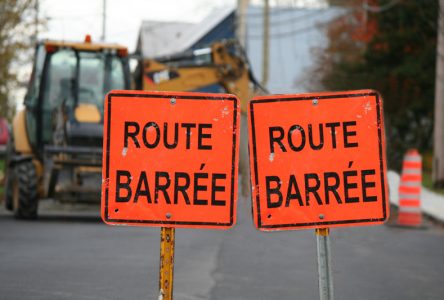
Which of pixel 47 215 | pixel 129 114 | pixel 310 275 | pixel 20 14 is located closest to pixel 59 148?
pixel 47 215

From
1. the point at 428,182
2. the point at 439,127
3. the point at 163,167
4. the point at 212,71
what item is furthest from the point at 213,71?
the point at 163,167

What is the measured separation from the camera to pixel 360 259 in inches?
525

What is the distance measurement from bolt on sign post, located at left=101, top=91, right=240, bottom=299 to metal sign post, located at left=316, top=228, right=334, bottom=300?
565mm

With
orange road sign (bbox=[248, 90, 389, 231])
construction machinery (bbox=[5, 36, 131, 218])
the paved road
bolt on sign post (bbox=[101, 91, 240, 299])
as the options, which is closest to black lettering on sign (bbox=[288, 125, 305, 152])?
orange road sign (bbox=[248, 90, 389, 231])

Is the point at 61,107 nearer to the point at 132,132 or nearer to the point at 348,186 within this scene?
the point at 132,132

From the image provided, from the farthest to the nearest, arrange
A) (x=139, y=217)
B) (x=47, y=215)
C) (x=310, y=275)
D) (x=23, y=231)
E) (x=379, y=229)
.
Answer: (x=47, y=215), (x=379, y=229), (x=23, y=231), (x=310, y=275), (x=139, y=217)

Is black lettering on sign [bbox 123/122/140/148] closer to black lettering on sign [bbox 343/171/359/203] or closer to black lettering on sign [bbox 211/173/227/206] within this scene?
black lettering on sign [bbox 211/173/227/206]

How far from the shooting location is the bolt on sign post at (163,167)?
694 centimetres

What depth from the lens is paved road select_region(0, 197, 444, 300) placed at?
10.2m

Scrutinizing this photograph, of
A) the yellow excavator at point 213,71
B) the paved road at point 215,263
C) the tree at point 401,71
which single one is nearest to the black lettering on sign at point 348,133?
the paved road at point 215,263

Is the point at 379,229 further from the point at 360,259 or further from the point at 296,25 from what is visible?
the point at 296,25

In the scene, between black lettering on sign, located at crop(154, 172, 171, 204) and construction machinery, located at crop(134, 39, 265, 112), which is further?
construction machinery, located at crop(134, 39, 265, 112)

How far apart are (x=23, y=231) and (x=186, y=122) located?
966 centimetres

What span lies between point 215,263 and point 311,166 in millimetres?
5461
